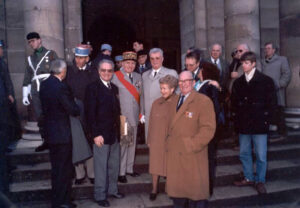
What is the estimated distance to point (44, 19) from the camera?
237 inches

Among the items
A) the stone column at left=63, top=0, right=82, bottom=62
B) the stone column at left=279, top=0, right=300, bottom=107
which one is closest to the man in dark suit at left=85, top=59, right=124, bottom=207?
the stone column at left=63, top=0, right=82, bottom=62

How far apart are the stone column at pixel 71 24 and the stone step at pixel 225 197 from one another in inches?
147

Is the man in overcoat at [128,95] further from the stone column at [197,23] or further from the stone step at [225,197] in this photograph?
the stone column at [197,23]

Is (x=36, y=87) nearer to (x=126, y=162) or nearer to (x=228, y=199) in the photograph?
(x=126, y=162)

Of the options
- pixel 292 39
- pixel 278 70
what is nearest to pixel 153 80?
pixel 278 70

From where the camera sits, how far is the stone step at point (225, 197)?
4.36 meters

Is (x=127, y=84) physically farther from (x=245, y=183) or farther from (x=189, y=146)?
(x=245, y=183)

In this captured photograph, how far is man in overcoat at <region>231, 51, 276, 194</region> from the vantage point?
14.7 ft

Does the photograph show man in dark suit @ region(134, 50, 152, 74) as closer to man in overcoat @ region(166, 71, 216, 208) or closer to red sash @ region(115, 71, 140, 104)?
red sash @ region(115, 71, 140, 104)

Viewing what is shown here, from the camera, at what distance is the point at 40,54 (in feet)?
17.2

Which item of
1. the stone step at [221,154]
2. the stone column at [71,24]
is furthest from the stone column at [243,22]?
the stone column at [71,24]

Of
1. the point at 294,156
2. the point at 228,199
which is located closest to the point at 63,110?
the point at 228,199

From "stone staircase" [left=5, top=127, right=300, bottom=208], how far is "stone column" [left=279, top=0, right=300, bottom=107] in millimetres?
2659

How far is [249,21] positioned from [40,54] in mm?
4733
